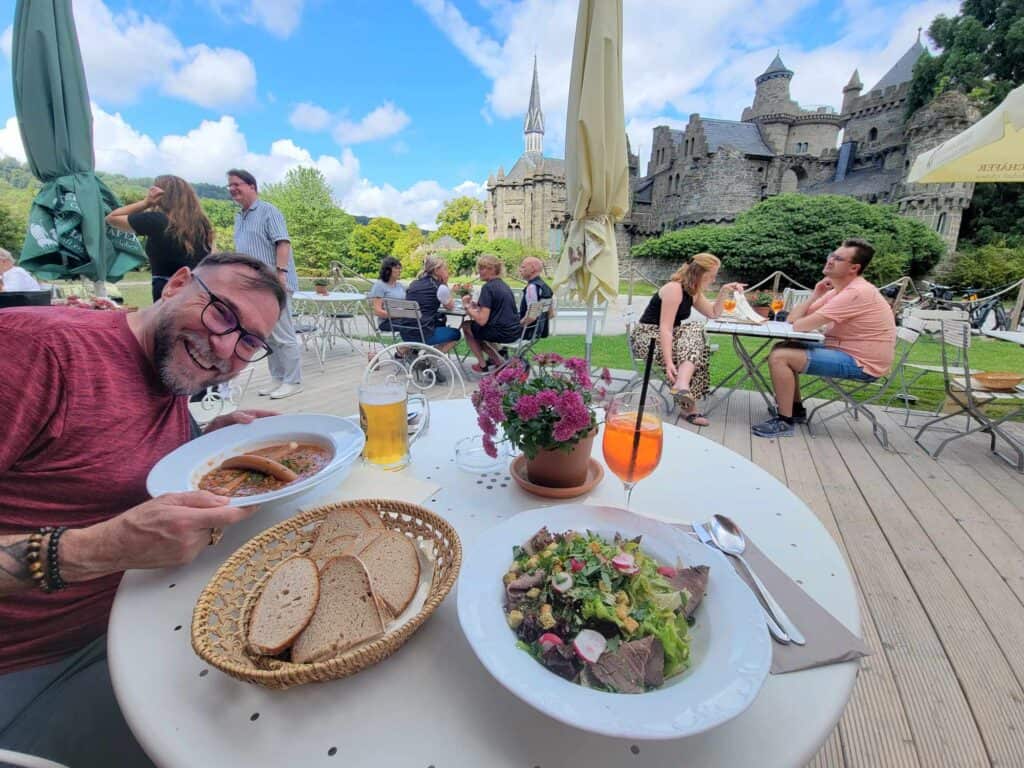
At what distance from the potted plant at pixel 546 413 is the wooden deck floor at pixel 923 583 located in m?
1.10

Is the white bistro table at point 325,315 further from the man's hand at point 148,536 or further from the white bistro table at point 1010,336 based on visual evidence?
the white bistro table at point 1010,336

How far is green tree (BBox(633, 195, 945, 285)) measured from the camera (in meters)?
16.4

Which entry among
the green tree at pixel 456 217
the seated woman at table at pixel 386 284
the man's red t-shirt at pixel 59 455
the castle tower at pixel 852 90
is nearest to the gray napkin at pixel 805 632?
the man's red t-shirt at pixel 59 455

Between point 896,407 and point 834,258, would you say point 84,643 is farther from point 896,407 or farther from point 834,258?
point 896,407

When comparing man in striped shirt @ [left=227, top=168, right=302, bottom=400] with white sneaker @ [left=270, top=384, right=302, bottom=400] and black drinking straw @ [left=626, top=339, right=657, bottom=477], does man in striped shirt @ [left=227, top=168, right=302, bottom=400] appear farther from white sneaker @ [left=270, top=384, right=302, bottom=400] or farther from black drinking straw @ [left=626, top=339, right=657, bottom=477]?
black drinking straw @ [left=626, top=339, right=657, bottom=477]

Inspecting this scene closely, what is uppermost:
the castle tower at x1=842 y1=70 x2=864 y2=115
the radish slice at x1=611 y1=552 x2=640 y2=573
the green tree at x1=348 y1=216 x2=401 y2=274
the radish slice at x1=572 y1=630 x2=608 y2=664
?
the castle tower at x1=842 y1=70 x2=864 y2=115

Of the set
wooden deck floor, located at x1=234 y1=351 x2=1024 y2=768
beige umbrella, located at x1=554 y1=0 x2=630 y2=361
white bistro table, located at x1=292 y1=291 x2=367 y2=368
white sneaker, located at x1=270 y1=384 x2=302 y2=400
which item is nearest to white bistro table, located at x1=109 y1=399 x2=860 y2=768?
wooden deck floor, located at x1=234 y1=351 x2=1024 y2=768

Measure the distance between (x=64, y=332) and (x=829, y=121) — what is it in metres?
42.4

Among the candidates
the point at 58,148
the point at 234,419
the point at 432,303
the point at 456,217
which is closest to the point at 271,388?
the point at 432,303

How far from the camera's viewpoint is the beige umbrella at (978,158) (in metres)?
3.74

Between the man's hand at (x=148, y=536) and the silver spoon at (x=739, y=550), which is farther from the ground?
the man's hand at (x=148, y=536)

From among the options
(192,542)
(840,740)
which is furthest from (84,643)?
(840,740)

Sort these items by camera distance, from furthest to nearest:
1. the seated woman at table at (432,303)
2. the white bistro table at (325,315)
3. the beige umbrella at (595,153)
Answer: the white bistro table at (325,315), the seated woman at table at (432,303), the beige umbrella at (595,153)

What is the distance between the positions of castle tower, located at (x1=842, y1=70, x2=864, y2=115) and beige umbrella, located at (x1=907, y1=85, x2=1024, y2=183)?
34.9 meters
